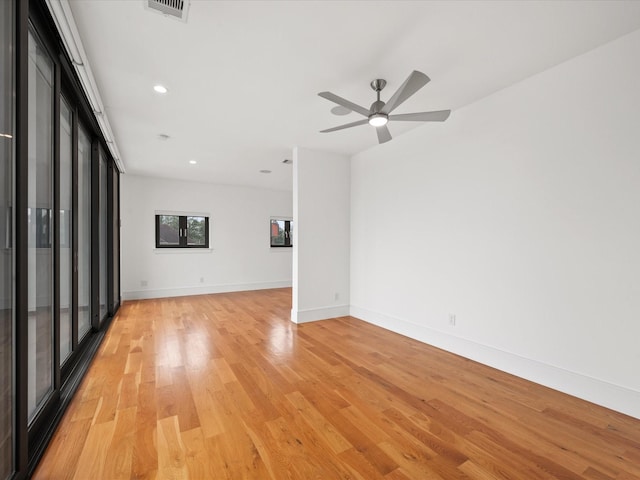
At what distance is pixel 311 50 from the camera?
215 centimetres

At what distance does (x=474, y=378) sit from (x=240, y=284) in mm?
5744

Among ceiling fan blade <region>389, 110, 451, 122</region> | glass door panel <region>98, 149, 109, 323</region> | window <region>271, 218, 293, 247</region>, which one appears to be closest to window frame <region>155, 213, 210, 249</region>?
window <region>271, 218, 293, 247</region>

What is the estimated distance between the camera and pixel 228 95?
9.22ft

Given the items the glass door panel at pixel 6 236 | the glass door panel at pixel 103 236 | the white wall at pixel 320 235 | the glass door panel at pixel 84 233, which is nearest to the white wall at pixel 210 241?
the glass door panel at pixel 103 236

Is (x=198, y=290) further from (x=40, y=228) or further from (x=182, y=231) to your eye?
(x=40, y=228)

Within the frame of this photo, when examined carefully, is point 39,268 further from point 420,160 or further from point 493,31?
point 420,160

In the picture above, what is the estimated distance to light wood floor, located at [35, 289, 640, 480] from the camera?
1.54 m

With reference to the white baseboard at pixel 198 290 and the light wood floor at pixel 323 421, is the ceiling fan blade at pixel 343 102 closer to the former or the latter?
the light wood floor at pixel 323 421

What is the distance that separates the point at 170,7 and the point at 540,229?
10.5ft

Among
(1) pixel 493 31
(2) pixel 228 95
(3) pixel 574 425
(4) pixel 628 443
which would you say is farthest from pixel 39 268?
(4) pixel 628 443

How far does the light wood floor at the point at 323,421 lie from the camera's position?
1.54 m

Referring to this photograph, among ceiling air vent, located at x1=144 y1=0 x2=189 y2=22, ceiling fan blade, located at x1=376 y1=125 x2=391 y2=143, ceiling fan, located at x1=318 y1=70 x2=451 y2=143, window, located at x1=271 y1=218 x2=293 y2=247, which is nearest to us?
ceiling air vent, located at x1=144 y1=0 x2=189 y2=22

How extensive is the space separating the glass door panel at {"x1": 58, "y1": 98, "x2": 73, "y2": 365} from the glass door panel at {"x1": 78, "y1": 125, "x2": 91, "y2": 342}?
70 cm

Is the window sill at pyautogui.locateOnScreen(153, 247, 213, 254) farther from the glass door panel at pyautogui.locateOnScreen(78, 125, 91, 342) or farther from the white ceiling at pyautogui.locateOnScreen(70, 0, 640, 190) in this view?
the white ceiling at pyautogui.locateOnScreen(70, 0, 640, 190)
